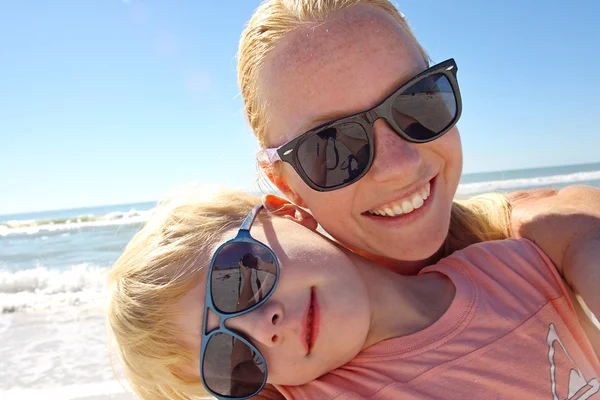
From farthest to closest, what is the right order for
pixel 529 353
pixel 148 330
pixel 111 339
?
pixel 111 339, pixel 148 330, pixel 529 353

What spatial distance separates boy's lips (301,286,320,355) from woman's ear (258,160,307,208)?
0.59 metres

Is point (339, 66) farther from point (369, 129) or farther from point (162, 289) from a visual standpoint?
point (162, 289)

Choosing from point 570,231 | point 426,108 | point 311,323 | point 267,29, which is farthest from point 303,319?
point 267,29

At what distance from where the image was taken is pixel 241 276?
179 centimetres

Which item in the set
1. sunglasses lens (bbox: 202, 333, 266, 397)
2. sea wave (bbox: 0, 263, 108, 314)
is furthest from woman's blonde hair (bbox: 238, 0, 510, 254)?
sea wave (bbox: 0, 263, 108, 314)

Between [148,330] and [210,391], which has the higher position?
[148,330]

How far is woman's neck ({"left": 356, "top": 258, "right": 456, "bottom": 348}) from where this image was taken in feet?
6.09

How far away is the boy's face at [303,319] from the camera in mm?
1733

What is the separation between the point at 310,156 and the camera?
1.95m

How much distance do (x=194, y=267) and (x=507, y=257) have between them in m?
1.29

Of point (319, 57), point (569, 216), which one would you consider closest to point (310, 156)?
point (319, 57)

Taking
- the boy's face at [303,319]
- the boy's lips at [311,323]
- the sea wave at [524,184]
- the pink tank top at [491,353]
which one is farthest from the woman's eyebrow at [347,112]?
the sea wave at [524,184]

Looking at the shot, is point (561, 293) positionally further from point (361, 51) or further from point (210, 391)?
point (210, 391)

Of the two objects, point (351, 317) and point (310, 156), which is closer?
point (351, 317)
